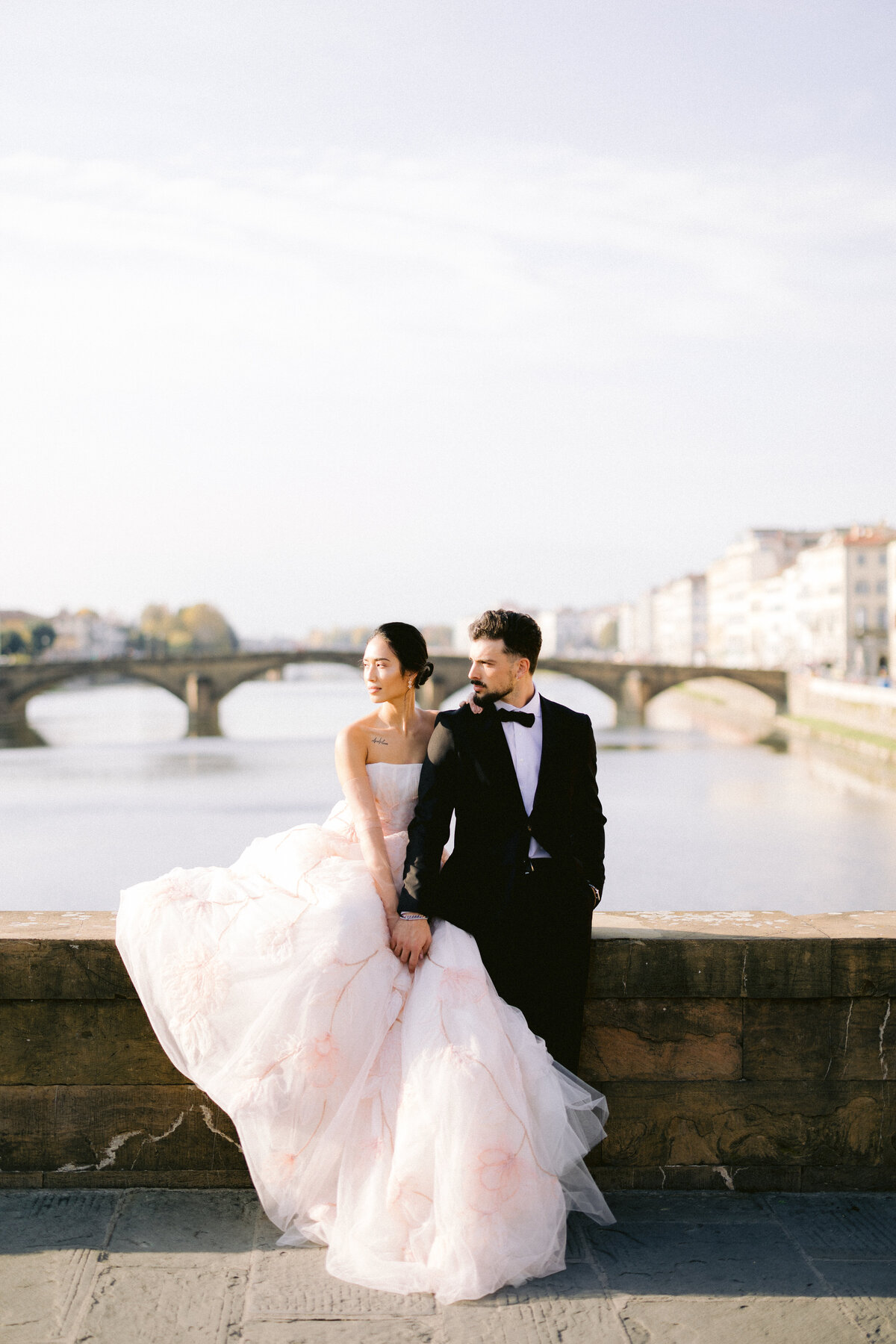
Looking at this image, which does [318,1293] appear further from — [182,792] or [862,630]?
[862,630]

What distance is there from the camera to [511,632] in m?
2.47

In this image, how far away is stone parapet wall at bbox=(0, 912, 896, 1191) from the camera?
255 cm

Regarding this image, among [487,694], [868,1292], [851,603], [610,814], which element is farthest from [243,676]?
[868,1292]

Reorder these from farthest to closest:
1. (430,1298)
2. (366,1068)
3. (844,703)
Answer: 1. (844,703)
2. (366,1068)
3. (430,1298)

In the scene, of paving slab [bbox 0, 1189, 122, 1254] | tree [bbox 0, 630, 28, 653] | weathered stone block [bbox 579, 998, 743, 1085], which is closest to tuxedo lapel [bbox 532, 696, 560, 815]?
weathered stone block [bbox 579, 998, 743, 1085]

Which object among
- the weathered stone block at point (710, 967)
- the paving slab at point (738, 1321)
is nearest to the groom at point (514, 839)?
the weathered stone block at point (710, 967)

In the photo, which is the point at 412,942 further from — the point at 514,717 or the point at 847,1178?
the point at 847,1178

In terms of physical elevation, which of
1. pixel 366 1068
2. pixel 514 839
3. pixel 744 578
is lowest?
pixel 366 1068

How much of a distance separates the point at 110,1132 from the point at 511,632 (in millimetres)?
1257

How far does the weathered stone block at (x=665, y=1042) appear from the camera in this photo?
2.61 meters

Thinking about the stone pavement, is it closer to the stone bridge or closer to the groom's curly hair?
the groom's curly hair

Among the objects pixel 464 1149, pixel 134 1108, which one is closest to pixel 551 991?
pixel 464 1149

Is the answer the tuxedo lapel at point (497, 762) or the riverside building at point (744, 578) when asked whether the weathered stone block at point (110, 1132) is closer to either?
the tuxedo lapel at point (497, 762)

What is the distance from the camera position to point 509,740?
2.52 metres
